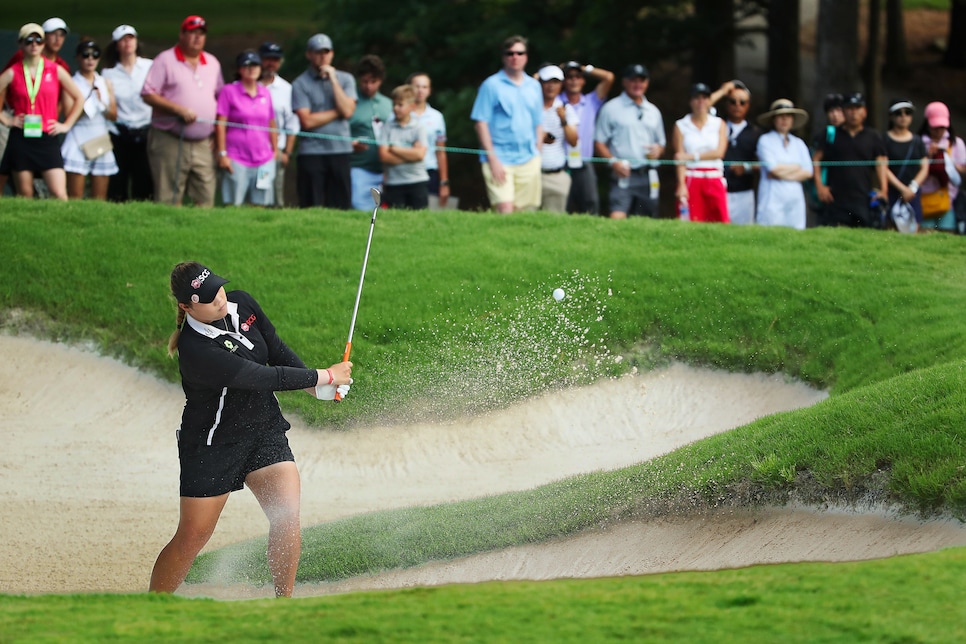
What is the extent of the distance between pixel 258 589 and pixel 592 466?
10.9ft

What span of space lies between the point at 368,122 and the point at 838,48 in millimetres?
10278

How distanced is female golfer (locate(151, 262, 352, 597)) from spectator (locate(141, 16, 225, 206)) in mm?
7023

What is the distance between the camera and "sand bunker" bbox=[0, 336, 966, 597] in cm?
838

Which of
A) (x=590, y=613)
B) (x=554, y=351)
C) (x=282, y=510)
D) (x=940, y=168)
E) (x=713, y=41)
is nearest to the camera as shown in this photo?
(x=590, y=613)

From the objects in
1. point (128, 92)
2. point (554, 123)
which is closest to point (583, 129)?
point (554, 123)

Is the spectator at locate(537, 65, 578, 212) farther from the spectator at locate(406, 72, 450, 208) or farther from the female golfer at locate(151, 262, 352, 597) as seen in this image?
the female golfer at locate(151, 262, 352, 597)

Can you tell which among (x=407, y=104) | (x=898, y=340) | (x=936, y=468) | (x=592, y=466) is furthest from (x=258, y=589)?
(x=407, y=104)

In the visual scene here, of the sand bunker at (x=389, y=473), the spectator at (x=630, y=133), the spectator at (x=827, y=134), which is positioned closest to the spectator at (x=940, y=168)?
the spectator at (x=827, y=134)

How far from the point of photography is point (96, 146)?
1419 centimetres

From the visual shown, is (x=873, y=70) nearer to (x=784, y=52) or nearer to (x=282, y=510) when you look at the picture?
(x=784, y=52)

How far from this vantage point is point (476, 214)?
14.9 m

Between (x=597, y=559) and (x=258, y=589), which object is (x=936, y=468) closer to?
(x=597, y=559)

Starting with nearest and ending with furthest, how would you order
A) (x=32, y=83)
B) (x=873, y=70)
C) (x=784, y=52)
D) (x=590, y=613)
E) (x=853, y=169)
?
(x=590, y=613) < (x=32, y=83) < (x=853, y=169) < (x=784, y=52) < (x=873, y=70)

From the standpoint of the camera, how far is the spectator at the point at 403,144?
14.5 metres
